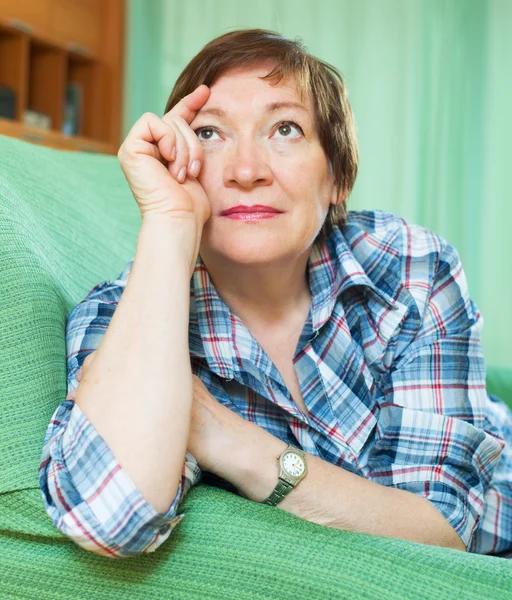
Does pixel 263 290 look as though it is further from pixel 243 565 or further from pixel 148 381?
pixel 243 565

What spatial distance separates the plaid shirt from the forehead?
0.85 ft

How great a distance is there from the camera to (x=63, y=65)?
163 inches

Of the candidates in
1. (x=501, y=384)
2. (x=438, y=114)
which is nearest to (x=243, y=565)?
(x=501, y=384)

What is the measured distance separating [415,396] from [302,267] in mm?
297

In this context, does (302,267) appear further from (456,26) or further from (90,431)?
(456,26)

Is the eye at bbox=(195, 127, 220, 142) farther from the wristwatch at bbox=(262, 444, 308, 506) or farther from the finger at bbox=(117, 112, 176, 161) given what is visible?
the wristwatch at bbox=(262, 444, 308, 506)

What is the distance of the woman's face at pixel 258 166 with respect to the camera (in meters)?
1.02

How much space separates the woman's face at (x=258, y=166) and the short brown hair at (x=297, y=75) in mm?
17

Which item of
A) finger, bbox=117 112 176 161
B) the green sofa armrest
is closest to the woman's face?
finger, bbox=117 112 176 161

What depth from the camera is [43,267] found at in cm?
96

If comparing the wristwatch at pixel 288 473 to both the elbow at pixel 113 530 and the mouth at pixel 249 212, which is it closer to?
the elbow at pixel 113 530

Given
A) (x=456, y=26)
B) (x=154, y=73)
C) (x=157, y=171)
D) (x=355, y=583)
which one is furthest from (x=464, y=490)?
(x=154, y=73)

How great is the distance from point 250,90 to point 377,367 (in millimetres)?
476

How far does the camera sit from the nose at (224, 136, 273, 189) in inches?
39.6
